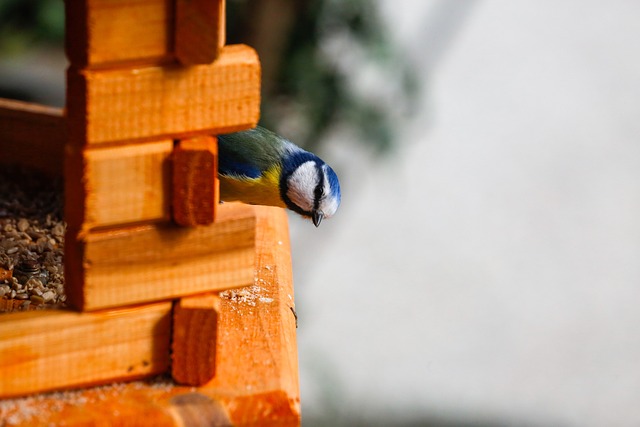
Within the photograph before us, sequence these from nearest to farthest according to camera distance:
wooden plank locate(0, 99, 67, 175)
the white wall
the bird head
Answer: wooden plank locate(0, 99, 67, 175)
the bird head
the white wall

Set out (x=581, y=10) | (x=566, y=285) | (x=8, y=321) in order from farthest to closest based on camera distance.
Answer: (x=581, y=10)
(x=566, y=285)
(x=8, y=321)

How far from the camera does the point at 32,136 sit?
237 centimetres

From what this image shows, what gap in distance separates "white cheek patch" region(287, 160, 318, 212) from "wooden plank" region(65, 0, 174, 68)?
4.30 ft

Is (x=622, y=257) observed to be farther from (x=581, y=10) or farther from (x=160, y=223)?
(x=160, y=223)

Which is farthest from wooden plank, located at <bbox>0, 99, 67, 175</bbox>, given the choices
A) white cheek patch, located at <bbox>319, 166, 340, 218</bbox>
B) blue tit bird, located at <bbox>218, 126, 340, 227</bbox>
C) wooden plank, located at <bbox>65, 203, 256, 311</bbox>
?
wooden plank, located at <bbox>65, 203, 256, 311</bbox>

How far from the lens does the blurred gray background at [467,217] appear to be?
3.57 metres

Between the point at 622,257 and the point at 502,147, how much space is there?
103cm

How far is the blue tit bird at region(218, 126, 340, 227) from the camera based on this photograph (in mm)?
2475

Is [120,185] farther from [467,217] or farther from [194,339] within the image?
[467,217]

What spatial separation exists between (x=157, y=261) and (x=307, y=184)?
48.6 inches

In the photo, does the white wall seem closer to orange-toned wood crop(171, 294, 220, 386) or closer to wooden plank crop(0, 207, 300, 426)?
wooden plank crop(0, 207, 300, 426)

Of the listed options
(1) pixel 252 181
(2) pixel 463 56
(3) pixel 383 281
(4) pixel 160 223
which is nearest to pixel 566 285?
(3) pixel 383 281

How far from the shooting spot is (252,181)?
2.51m

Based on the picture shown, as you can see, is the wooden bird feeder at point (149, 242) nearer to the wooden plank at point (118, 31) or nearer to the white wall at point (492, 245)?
the wooden plank at point (118, 31)
